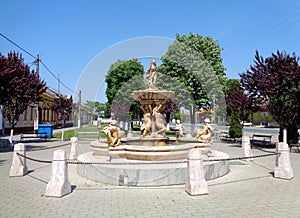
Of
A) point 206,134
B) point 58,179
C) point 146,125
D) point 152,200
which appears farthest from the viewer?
point 146,125

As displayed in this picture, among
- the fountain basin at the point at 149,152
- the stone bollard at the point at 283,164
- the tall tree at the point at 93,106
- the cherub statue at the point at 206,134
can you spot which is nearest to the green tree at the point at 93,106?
the tall tree at the point at 93,106

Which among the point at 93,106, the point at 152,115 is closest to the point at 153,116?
the point at 152,115

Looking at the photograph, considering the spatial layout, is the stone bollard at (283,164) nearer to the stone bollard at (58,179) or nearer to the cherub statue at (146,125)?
the cherub statue at (146,125)

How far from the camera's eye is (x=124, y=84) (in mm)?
30828

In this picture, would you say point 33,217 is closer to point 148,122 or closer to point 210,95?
point 148,122

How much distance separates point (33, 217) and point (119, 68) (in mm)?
25854

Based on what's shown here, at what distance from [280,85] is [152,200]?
12.9 metres

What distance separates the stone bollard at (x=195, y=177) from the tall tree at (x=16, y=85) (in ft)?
38.8

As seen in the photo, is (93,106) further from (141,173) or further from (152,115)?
(141,173)

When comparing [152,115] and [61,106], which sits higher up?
[61,106]

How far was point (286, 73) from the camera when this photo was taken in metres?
15.4

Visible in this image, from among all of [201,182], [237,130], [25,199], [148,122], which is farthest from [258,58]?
[25,199]

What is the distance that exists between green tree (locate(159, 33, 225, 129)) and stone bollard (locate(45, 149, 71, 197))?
65.9ft

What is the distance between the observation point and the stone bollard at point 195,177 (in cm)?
642
